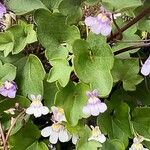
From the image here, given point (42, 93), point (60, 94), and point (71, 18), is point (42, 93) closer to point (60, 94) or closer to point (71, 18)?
point (60, 94)

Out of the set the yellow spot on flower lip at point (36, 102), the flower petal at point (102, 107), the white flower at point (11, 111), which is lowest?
the white flower at point (11, 111)

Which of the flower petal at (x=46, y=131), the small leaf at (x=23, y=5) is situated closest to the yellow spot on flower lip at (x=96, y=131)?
the flower petal at (x=46, y=131)

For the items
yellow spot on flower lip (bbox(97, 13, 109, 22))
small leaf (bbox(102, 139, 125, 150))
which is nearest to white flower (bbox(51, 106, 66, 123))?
small leaf (bbox(102, 139, 125, 150))

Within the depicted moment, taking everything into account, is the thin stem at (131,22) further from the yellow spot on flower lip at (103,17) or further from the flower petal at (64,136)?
the flower petal at (64,136)

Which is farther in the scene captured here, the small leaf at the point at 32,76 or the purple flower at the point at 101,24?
Result: the small leaf at the point at 32,76

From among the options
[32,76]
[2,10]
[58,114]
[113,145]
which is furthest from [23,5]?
[113,145]

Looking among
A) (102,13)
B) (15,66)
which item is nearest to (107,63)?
(102,13)

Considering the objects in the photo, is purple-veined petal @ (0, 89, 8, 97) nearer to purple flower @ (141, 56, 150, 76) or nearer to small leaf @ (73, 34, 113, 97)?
small leaf @ (73, 34, 113, 97)
